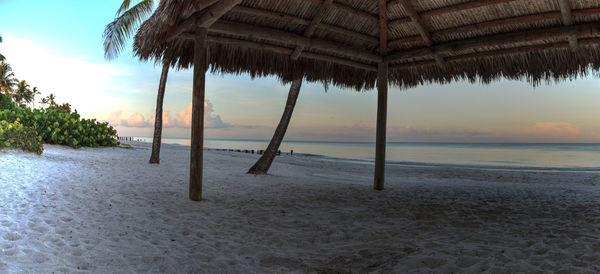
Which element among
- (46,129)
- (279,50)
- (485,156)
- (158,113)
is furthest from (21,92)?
(485,156)

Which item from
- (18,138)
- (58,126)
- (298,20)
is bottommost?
(18,138)

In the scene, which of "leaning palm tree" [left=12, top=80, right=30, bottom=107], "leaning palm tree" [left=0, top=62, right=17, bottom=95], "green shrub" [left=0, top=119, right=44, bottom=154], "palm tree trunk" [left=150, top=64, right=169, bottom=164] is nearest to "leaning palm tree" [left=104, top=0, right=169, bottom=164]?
"palm tree trunk" [left=150, top=64, right=169, bottom=164]

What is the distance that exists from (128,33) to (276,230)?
8.10 metres

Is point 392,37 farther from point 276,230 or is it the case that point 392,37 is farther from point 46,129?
point 46,129

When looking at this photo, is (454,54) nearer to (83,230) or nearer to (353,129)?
(83,230)

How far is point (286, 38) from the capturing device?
15.8 feet

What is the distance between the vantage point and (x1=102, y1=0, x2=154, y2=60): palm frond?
858cm

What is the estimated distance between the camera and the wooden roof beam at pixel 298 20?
441cm

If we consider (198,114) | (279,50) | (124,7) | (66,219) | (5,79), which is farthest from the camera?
(5,79)

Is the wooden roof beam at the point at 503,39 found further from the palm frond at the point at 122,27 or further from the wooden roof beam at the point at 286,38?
the palm frond at the point at 122,27

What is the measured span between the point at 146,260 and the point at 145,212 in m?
1.40

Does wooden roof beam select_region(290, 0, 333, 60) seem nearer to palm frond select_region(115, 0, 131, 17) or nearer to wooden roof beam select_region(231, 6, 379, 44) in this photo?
wooden roof beam select_region(231, 6, 379, 44)

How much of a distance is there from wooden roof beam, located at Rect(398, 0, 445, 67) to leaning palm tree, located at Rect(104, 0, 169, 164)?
6.07 m

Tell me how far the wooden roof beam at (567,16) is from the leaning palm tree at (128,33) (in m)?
7.82
